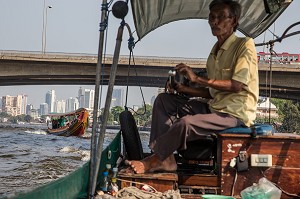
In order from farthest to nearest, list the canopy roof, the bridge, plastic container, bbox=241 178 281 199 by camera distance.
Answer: the bridge < the canopy roof < plastic container, bbox=241 178 281 199

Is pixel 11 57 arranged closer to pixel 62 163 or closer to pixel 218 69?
pixel 62 163

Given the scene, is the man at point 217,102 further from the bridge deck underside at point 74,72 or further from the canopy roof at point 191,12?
the bridge deck underside at point 74,72

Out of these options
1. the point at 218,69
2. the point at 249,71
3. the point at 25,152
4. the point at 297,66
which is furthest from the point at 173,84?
the point at 297,66

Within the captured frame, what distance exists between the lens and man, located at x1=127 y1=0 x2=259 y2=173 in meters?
3.53

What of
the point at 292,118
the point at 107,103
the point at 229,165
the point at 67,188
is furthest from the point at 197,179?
the point at 292,118

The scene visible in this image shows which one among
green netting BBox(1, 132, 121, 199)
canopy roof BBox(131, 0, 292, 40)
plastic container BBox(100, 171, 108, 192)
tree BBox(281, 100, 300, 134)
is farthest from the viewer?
tree BBox(281, 100, 300, 134)

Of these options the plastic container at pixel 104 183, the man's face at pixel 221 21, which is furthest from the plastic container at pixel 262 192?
the man's face at pixel 221 21

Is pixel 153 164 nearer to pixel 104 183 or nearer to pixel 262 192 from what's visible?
pixel 104 183

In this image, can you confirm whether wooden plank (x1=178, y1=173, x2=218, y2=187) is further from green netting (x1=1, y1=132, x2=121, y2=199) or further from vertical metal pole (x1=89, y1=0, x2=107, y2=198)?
vertical metal pole (x1=89, y1=0, x2=107, y2=198)

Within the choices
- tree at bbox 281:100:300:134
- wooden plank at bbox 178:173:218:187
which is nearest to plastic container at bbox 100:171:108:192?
wooden plank at bbox 178:173:218:187

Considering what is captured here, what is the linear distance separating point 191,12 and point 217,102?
8.65 feet

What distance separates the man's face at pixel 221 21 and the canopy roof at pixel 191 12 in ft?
4.43

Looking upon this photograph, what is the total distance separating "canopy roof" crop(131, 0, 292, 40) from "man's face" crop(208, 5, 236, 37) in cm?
135

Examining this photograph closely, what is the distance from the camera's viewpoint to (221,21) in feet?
12.7
